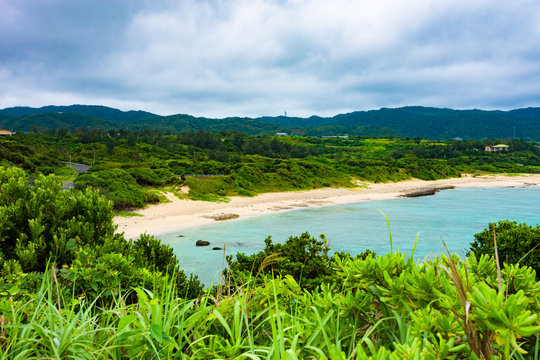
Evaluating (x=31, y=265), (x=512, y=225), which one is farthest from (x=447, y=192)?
(x=31, y=265)

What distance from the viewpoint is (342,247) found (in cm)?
1538

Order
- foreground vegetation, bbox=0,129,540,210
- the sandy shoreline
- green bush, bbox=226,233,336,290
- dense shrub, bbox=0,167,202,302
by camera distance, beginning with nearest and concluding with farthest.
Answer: dense shrub, bbox=0,167,202,302, green bush, bbox=226,233,336,290, the sandy shoreline, foreground vegetation, bbox=0,129,540,210

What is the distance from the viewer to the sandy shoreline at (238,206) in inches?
683

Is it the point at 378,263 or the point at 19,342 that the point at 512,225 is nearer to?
the point at 378,263

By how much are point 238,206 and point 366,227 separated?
30.3 feet

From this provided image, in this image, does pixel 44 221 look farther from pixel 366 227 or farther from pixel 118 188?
pixel 366 227

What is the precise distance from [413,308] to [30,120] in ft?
693

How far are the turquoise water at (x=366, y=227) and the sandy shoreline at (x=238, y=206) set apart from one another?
3.95 ft

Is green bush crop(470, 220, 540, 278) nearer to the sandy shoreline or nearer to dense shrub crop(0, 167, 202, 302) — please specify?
dense shrub crop(0, 167, 202, 302)

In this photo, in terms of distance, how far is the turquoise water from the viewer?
1401 cm

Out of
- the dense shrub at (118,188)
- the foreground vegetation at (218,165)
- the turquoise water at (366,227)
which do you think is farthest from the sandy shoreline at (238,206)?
the foreground vegetation at (218,165)

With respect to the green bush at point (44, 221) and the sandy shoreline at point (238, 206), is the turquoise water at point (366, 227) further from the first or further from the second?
the green bush at point (44, 221)

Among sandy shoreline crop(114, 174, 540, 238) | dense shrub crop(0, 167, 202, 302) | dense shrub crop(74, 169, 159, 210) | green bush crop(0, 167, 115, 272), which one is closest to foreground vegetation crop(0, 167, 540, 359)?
dense shrub crop(0, 167, 202, 302)

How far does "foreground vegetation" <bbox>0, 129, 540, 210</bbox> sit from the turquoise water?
6.91 m
